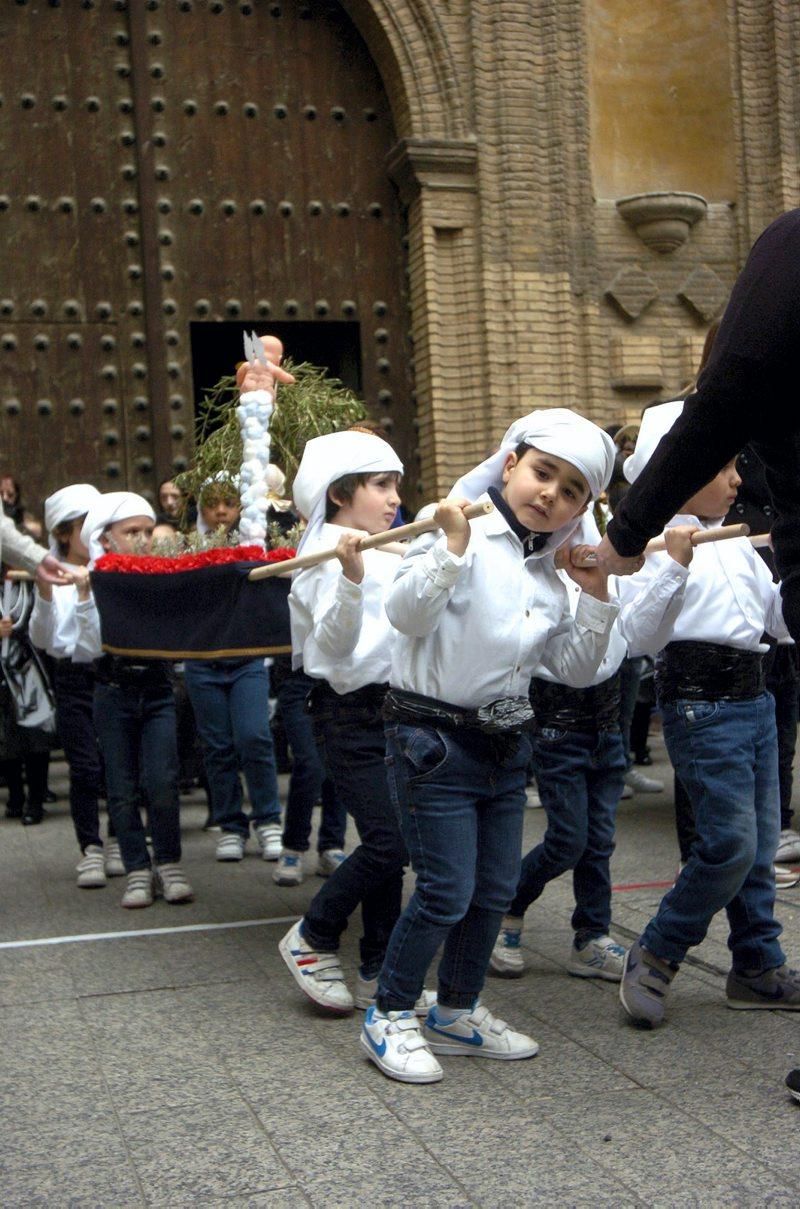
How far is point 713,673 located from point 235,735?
314 centimetres

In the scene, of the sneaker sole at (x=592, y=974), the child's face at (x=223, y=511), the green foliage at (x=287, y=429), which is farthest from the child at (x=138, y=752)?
the sneaker sole at (x=592, y=974)

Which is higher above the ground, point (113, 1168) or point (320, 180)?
point (320, 180)

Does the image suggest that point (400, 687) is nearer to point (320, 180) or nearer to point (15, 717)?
point (15, 717)

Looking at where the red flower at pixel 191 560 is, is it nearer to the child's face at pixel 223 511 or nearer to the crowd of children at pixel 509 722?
the crowd of children at pixel 509 722

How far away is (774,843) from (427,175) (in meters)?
8.12

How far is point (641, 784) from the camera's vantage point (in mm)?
8352

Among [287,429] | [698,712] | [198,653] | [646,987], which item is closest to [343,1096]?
[646,987]

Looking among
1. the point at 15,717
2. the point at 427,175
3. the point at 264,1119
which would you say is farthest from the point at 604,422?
the point at 264,1119

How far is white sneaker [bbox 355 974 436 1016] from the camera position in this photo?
4.21 metres

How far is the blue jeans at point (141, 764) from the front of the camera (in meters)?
6.04

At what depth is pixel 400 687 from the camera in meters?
3.88

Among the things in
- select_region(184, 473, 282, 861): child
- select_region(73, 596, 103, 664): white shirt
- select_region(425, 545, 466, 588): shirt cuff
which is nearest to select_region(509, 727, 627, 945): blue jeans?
select_region(425, 545, 466, 588): shirt cuff

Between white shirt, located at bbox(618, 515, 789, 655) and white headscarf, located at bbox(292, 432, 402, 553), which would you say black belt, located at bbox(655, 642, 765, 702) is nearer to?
white shirt, located at bbox(618, 515, 789, 655)

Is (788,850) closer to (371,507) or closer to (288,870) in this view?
(288,870)
